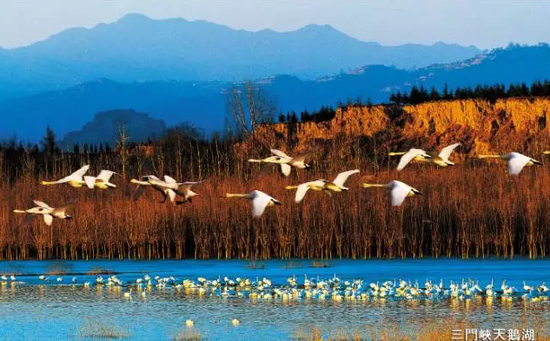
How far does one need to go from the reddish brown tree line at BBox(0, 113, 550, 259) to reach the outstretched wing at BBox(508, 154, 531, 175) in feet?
40.6

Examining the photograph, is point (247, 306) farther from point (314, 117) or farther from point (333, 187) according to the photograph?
point (314, 117)

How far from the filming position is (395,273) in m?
23.8

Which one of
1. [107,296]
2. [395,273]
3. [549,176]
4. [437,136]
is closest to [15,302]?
[107,296]

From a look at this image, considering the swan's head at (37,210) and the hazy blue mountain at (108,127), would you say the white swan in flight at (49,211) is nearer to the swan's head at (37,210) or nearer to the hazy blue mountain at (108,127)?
the swan's head at (37,210)

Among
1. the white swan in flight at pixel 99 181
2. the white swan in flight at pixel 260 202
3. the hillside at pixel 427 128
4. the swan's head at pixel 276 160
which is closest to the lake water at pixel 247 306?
the white swan in flight at pixel 260 202

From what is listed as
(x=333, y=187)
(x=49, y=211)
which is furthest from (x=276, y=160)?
(x=49, y=211)

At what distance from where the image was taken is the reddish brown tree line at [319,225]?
27.5 metres

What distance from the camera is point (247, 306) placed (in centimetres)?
1955

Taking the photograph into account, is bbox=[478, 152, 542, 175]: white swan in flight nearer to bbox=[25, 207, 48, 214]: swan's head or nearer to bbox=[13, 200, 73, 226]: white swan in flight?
bbox=[13, 200, 73, 226]: white swan in flight

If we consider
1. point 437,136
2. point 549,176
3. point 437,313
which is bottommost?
point 437,313

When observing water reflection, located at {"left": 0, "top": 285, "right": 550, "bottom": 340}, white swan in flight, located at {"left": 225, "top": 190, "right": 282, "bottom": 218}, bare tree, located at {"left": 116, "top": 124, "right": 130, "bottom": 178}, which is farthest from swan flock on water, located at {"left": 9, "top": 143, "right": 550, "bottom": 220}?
bare tree, located at {"left": 116, "top": 124, "right": 130, "bottom": 178}

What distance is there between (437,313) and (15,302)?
833cm

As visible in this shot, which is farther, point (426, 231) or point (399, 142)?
point (399, 142)

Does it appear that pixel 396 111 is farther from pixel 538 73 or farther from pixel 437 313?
pixel 538 73
